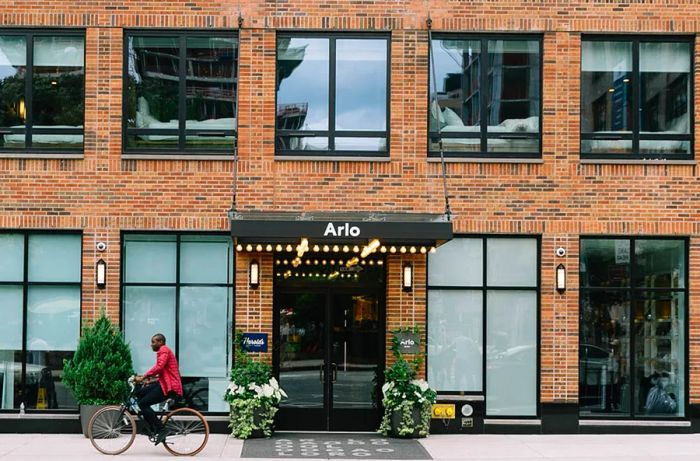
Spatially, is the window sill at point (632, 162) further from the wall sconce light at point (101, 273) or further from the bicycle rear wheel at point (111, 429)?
the bicycle rear wheel at point (111, 429)

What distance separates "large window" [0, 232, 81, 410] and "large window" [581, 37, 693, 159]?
29.7 ft

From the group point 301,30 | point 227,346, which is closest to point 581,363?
point 227,346

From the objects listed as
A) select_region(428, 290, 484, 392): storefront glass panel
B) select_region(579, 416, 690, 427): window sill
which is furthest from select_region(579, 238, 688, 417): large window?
select_region(428, 290, 484, 392): storefront glass panel

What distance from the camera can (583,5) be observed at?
18.2 metres

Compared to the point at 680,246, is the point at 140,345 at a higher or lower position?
lower

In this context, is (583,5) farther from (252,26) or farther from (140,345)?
(140,345)

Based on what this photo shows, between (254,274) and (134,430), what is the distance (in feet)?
11.3

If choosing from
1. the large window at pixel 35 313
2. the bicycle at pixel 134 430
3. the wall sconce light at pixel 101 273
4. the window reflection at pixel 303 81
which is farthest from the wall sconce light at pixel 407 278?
the large window at pixel 35 313

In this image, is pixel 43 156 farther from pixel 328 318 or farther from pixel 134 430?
pixel 328 318

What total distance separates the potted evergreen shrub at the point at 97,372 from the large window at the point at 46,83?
3379 mm

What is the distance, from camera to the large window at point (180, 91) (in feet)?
59.4

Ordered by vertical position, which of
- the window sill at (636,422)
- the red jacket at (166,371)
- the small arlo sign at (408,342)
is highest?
the small arlo sign at (408,342)

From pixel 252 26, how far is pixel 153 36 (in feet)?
5.55

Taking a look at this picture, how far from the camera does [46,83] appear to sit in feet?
59.6
